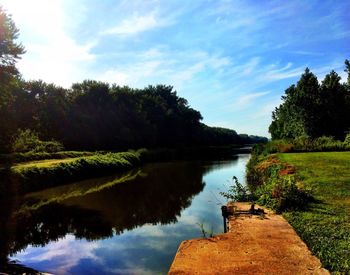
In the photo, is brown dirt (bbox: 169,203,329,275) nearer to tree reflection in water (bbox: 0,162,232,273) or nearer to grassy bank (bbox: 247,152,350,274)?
grassy bank (bbox: 247,152,350,274)

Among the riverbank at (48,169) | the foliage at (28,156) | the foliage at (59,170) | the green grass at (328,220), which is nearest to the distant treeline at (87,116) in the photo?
the foliage at (28,156)

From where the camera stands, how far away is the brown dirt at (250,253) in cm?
742

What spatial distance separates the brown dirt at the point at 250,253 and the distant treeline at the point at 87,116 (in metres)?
28.4

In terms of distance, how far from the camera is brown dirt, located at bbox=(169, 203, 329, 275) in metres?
7.42

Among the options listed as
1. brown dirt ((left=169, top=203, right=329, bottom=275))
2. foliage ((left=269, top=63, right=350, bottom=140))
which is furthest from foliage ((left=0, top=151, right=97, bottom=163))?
foliage ((left=269, top=63, right=350, bottom=140))

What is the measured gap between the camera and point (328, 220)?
1039 cm

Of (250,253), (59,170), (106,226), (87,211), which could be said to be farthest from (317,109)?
(250,253)

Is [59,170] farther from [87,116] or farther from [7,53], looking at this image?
[87,116]

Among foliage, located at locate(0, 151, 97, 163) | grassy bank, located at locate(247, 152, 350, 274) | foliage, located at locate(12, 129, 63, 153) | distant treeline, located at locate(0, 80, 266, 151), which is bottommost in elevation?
grassy bank, located at locate(247, 152, 350, 274)

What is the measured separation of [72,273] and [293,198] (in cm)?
812

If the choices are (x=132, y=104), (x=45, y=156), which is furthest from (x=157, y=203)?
(x=132, y=104)

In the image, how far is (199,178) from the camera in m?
32.8

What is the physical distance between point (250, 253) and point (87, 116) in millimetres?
56754

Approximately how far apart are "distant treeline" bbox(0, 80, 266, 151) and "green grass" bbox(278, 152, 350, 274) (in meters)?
28.0
